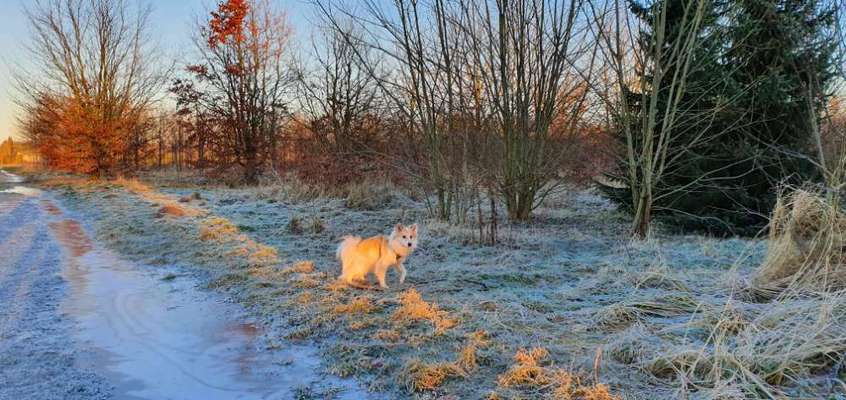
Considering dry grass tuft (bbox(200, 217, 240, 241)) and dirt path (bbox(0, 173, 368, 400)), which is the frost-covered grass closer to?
dry grass tuft (bbox(200, 217, 240, 241))

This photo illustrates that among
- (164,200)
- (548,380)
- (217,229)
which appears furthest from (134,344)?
(164,200)

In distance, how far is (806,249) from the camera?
489 cm

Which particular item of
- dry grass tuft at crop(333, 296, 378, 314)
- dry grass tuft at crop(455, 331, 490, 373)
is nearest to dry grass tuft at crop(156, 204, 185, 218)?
dry grass tuft at crop(333, 296, 378, 314)

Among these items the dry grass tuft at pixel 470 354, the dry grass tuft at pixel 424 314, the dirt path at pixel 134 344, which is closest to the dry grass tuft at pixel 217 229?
the dirt path at pixel 134 344

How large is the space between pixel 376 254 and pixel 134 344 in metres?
2.46

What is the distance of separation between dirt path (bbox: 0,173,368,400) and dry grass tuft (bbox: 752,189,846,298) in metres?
4.03

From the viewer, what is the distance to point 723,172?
30.7ft

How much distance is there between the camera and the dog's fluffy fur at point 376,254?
18.5 feet

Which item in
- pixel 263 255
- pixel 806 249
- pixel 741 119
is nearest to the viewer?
pixel 806 249

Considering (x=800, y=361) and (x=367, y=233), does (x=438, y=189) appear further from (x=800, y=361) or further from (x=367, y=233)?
(x=800, y=361)

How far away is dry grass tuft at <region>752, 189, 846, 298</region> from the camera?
15.0 ft

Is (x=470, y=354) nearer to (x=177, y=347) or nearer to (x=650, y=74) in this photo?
(x=177, y=347)

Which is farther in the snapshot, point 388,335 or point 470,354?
point 388,335

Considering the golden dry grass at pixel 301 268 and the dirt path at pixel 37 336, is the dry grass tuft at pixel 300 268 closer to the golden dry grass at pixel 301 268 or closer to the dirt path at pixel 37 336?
the golden dry grass at pixel 301 268
